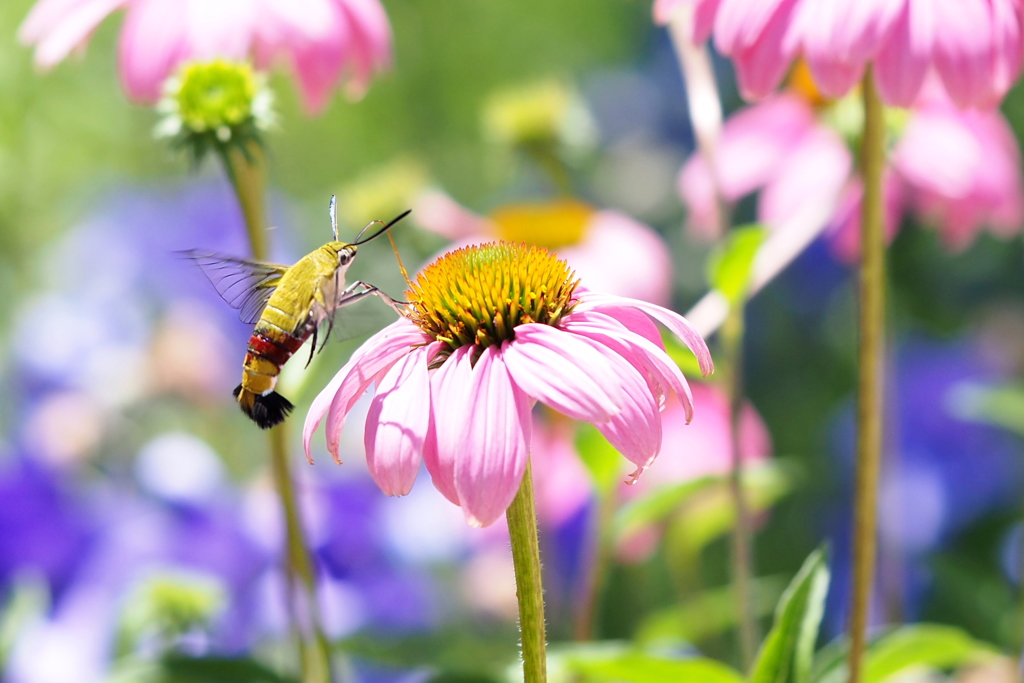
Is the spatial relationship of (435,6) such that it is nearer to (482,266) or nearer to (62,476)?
(62,476)

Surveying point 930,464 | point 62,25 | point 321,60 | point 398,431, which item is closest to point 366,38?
point 321,60

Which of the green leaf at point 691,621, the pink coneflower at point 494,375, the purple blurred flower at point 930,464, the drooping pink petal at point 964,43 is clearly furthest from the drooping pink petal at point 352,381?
the purple blurred flower at point 930,464

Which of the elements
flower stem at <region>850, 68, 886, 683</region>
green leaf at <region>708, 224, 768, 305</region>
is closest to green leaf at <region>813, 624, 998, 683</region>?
flower stem at <region>850, 68, 886, 683</region>

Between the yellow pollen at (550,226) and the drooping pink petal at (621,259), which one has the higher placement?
the yellow pollen at (550,226)

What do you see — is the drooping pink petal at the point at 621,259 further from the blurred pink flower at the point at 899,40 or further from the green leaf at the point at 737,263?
the blurred pink flower at the point at 899,40

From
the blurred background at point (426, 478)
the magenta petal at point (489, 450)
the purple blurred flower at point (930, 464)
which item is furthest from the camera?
the purple blurred flower at point (930, 464)

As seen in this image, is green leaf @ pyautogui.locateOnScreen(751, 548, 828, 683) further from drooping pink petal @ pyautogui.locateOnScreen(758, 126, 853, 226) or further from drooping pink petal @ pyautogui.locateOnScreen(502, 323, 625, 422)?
drooping pink petal @ pyautogui.locateOnScreen(758, 126, 853, 226)
